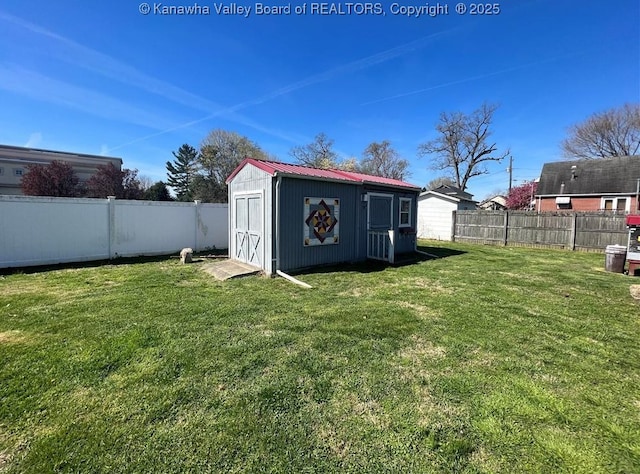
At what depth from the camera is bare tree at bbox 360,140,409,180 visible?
33469 millimetres

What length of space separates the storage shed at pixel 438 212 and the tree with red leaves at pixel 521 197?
1594cm

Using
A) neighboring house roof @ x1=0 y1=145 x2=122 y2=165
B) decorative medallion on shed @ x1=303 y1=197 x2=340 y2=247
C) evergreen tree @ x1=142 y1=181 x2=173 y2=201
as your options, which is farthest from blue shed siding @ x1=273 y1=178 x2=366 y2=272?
neighboring house roof @ x1=0 y1=145 x2=122 y2=165

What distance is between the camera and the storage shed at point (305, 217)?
6.88m

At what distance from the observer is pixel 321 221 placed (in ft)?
24.9

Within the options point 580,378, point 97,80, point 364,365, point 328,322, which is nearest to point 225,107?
point 97,80

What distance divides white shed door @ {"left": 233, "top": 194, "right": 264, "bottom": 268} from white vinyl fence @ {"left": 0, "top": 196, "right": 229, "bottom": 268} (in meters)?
3.02

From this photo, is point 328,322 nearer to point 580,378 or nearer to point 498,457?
point 498,457

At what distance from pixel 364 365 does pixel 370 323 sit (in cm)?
111

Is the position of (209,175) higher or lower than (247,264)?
higher

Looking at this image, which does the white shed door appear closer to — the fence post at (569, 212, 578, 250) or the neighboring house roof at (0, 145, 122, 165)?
the fence post at (569, 212, 578, 250)

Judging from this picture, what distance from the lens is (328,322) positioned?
13.2 ft

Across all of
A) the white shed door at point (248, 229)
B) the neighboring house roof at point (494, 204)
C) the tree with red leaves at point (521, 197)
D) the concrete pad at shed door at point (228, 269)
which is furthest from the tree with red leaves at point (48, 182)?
the neighboring house roof at point (494, 204)

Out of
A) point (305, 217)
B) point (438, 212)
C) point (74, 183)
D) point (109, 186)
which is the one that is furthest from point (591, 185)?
point (74, 183)

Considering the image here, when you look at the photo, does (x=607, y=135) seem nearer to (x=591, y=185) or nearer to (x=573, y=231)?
(x=591, y=185)
